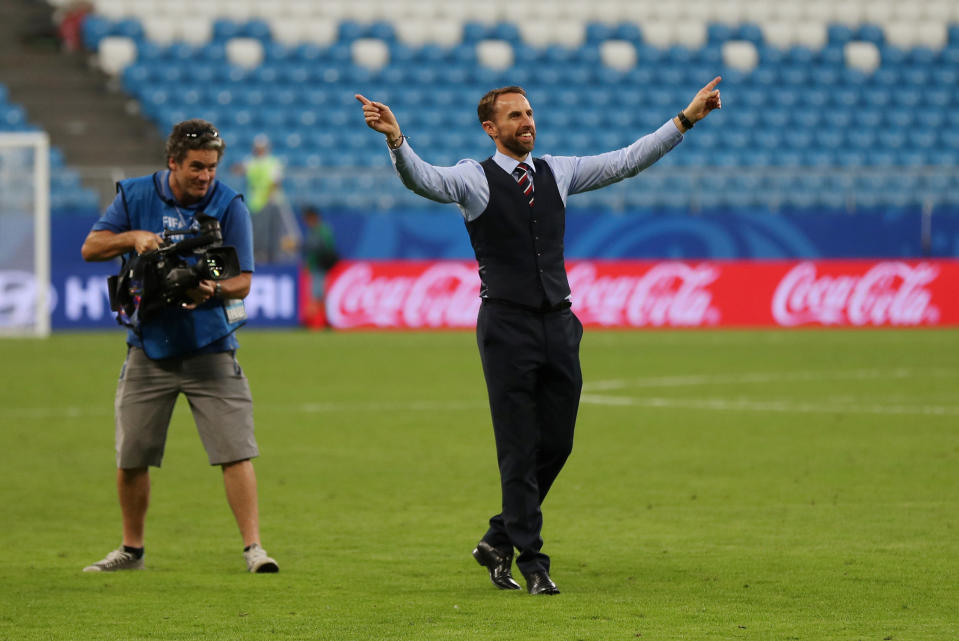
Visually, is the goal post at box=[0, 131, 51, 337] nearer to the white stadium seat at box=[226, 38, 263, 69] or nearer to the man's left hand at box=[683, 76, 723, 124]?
the white stadium seat at box=[226, 38, 263, 69]

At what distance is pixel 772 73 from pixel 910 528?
26043 mm

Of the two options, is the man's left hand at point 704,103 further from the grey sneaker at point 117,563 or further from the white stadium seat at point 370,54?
the white stadium seat at point 370,54

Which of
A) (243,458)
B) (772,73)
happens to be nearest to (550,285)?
(243,458)

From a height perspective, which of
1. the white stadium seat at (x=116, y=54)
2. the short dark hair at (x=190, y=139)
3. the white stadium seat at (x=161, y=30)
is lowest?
the short dark hair at (x=190, y=139)

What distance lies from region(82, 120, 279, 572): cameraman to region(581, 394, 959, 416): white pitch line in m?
7.44

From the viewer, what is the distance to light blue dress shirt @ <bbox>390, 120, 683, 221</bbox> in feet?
20.9

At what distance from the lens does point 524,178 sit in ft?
22.0

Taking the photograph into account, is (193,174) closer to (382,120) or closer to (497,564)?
(382,120)

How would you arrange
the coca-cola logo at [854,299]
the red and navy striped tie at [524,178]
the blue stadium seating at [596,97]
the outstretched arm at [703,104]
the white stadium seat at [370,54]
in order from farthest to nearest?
the white stadium seat at [370,54]
the blue stadium seating at [596,97]
the coca-cola logo at [854,299]
the outstretched arm at [703,104]
the red and navy striped tie at [524,178]

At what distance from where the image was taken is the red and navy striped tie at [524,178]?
21.9 feet

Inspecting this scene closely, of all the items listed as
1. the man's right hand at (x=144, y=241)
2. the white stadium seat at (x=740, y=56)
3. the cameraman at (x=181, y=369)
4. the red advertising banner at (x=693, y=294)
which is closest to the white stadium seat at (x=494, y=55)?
the white stadium seat at (x=740, y=56)

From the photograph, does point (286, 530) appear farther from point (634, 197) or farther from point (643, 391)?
point (634, 197)

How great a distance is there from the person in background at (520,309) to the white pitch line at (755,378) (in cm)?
906

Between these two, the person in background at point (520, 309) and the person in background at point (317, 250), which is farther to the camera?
the person in background at point (317, 250)
